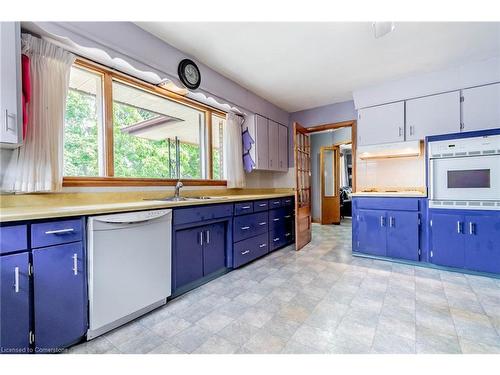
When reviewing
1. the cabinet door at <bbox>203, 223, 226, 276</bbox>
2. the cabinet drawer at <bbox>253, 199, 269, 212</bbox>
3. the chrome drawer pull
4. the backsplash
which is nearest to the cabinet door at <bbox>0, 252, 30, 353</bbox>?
the chrome drawer pull

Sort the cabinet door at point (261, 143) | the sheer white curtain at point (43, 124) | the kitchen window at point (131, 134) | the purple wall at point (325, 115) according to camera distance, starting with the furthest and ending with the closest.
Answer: the purple wall at point (325, 115) < the cabinet door at point (261, 143) < the kitchen window at point (131, 134) < the sheer white curtain at point (43, 124)

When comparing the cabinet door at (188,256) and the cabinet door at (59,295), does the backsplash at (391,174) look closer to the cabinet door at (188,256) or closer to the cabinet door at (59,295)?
the cabinet door at (188,256)

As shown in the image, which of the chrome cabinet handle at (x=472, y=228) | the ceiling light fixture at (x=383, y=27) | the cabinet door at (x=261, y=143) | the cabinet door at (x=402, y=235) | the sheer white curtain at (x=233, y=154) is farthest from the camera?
the cabinet door at (x=261, y=143)

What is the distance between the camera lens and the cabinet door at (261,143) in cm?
379

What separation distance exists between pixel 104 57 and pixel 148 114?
805mm

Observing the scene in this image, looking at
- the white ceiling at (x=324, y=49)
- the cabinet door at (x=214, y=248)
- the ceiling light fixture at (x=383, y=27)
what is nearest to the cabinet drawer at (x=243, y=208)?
the cabinet door at (x=214, y=248)

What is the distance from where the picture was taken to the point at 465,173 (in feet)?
8.56

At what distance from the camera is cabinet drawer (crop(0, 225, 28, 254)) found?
115cm

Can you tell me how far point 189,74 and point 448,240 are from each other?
3639 mm

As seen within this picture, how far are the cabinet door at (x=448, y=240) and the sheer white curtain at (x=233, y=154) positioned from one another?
2.67 m

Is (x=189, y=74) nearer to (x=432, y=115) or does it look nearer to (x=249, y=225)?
(x=249, y=225)

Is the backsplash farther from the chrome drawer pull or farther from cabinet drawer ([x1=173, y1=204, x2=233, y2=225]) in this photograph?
the chrome drawer pull

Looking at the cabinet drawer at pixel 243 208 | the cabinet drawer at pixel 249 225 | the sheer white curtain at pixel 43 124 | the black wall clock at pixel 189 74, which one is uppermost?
the black wall clock at pixel 189 74
